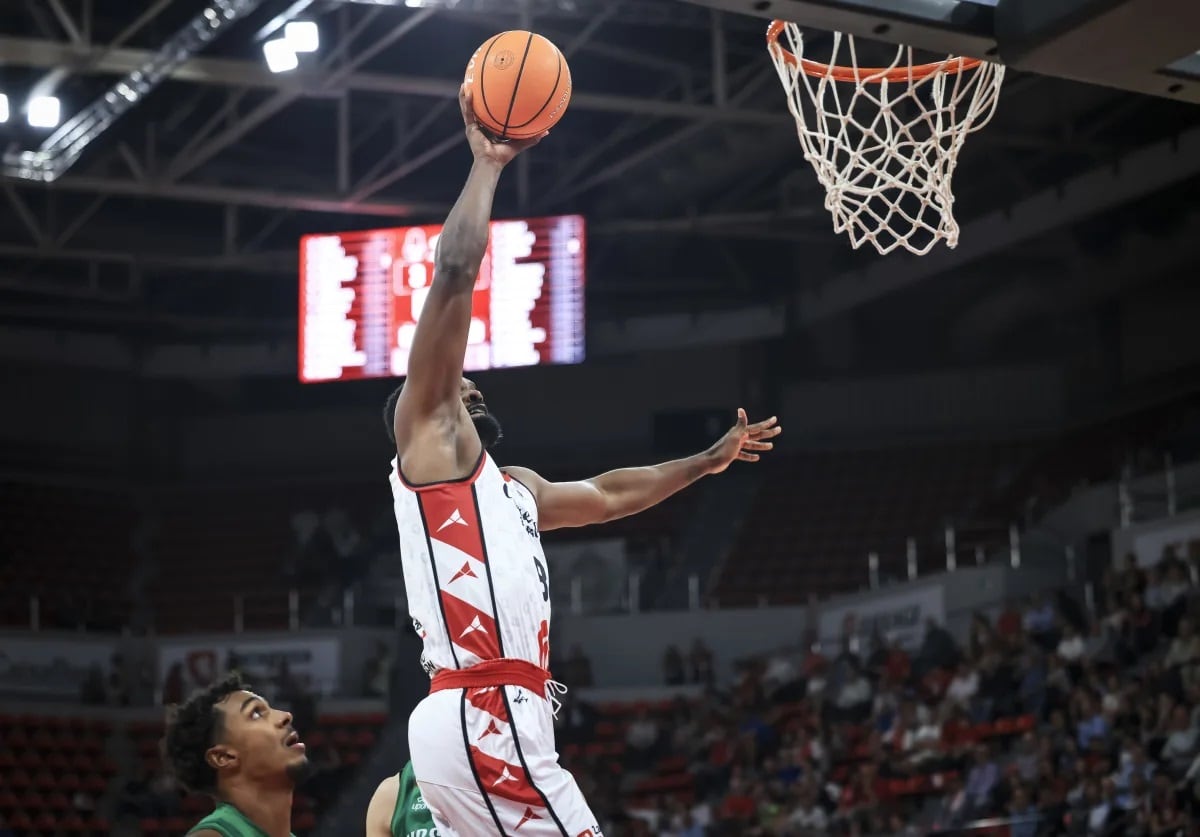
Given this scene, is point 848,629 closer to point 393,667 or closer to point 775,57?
point 393,667

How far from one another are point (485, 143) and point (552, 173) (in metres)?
14.5

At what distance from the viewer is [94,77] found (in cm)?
1594

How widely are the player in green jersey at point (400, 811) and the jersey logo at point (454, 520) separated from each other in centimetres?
71

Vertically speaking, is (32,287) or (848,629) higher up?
(32,287)

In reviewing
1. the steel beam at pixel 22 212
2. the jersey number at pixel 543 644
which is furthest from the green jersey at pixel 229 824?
the steel beam at pixel 22 212

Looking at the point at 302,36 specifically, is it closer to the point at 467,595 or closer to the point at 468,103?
the point at 468,103

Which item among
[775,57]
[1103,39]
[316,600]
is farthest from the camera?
[316,600]

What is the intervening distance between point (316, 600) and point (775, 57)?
13148 mm

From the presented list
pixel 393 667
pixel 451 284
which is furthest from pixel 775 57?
pixel 393 667

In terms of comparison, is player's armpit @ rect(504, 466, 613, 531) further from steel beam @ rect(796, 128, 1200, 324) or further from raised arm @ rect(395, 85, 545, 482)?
steel beam @ rect(796, 128, 1200, 324)

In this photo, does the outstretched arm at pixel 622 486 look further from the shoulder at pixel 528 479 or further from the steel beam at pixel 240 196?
the steel beam at pixel 240 196

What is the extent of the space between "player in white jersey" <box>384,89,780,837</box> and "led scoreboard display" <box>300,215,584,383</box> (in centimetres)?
1098

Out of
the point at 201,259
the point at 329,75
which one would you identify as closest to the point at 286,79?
the point at 329,75

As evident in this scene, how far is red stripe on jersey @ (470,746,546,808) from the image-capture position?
11.7 ft
